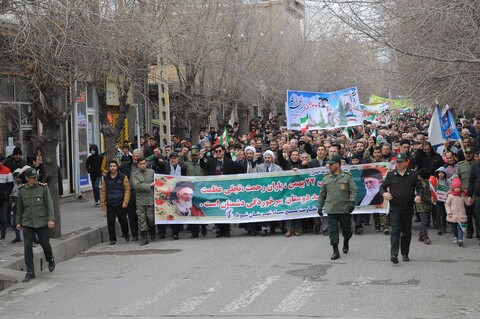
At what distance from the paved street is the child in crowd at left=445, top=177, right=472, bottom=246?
10.8 inches

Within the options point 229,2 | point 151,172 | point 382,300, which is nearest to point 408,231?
point 382,300

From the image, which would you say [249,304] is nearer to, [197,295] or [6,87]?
[197,295]

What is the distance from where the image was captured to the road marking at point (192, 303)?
9.06 m

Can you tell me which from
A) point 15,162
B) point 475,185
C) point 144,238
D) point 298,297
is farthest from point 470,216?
point 15,162

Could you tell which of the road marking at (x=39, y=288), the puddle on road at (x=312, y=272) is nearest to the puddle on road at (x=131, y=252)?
the road marking at (x=39, y=288)

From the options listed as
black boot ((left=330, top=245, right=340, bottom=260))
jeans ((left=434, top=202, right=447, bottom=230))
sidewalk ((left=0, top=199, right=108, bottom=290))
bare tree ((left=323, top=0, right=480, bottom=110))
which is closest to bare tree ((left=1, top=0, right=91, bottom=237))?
sidewalk ((left=0, top=199, right=108, bottom=290))

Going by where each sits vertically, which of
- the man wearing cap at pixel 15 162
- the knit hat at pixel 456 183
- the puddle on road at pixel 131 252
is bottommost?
the puddle on road at pixel 131 252

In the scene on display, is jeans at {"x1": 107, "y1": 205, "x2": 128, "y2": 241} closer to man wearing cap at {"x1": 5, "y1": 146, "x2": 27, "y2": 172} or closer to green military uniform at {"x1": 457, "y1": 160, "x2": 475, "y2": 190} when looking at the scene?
man wearing cap at {"x1": 5, "y1": 146, "x2": 27, "y2": 172}

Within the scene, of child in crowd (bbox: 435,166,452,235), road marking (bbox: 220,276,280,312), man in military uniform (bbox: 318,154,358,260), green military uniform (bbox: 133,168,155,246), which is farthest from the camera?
green military uniform (bbox: 133,168,155,246)

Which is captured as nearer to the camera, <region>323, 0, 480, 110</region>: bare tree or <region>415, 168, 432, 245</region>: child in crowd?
<region>323, 0, 480, 110</region>: bare tree

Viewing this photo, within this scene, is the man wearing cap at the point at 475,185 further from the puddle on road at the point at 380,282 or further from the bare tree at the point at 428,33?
the puddle on road at the point at 380,282

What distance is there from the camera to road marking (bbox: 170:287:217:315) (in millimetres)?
9064

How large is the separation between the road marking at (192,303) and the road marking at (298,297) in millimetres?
1039

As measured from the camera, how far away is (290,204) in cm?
1561
